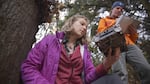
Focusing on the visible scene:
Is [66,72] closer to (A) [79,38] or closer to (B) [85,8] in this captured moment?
(A) [79,38]

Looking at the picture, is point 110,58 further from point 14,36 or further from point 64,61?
point 14,36

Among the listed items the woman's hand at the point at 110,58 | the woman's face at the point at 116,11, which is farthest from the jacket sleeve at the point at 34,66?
the woman's face at the point at 116,11

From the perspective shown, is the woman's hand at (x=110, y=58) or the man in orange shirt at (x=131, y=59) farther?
the man in orange shirt at (x=131, y=59)

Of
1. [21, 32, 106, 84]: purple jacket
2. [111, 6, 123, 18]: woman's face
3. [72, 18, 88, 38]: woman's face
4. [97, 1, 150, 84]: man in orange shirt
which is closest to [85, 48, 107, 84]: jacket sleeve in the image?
[21, 32, 106, 84]: purple jacket

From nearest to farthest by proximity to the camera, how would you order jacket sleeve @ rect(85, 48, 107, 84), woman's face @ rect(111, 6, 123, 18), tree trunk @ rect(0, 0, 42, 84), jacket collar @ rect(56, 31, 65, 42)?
tree trunk @ rect(0, 0, 42, 84), jacket sleeve @ rect(85, 48, 107, 84), jacket collar @ rect(56, 31, 65, 42), woman's face @ rect(111, 6, 123, 18)

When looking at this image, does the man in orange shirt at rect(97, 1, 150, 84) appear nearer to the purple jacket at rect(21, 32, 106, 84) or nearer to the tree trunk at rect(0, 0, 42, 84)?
the purple jacket at rect(21, 32, 106, 84)

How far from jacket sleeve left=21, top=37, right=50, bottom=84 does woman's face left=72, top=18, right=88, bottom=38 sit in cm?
37

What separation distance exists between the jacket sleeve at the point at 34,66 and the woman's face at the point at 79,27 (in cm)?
37

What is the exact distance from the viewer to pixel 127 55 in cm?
466

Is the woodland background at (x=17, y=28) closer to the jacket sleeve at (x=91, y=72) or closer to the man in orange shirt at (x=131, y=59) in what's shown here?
the jacket sleeve at (x=91, y=72)

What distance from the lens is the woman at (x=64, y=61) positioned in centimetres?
281

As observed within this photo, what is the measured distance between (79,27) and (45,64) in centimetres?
55

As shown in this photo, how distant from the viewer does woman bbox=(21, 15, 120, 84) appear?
111 inches

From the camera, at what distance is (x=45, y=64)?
9.40 ft
